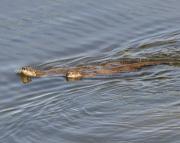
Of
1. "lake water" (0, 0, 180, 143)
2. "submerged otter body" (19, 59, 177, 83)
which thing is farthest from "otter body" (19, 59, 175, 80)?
"lake water" (0, 0, 180, 143)

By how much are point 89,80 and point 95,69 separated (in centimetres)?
56

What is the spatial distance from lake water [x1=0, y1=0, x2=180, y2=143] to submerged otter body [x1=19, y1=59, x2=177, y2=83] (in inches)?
7.8

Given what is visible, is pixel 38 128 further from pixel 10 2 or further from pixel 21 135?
pixel 10 2

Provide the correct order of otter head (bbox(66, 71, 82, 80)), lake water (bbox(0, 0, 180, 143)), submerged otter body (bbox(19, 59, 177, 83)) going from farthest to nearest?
submerged otter body (bbox(19, 59, 177, 83)) → otter head (bbox(66, 71, 82, 80)) → lake water (bbox(0, 0, 180, 143))

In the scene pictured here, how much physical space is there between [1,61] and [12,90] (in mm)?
1402

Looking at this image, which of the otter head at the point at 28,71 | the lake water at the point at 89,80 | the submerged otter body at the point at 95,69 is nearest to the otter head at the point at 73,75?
the submerged otter body at the point at 95,69

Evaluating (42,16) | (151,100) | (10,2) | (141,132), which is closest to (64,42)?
(42,16)

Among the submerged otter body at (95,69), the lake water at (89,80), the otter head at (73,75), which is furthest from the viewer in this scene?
the submerged otter body at (95,69)

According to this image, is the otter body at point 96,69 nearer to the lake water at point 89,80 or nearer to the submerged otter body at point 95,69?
the submerged otter body at point 95,69

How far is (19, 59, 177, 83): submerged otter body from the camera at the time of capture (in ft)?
43.6

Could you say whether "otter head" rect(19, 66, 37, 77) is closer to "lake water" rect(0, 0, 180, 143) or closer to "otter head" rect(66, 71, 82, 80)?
"lake water" rect(0, 0, 180, 143)

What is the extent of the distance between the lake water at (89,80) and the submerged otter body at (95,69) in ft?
0.65

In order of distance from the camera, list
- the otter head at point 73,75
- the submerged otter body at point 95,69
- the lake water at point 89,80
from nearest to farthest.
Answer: the lake water at point 89,80, the otter head at point 73,75, the submerged otter body at point 95,69

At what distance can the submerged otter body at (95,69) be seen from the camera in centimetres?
1330
